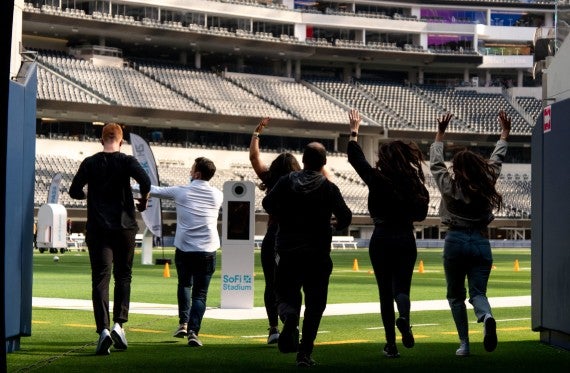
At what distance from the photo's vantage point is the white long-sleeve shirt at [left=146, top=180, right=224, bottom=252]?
14.0 meters

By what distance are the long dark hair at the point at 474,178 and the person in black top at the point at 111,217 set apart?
3029mm

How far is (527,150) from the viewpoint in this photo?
10462 centimetres

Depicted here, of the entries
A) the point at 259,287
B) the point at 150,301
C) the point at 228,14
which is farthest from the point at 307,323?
the point at 228,14

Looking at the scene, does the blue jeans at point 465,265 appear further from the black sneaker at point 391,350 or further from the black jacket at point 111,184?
the black jacket at point 111,184

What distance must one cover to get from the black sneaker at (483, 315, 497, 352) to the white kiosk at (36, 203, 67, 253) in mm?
39078

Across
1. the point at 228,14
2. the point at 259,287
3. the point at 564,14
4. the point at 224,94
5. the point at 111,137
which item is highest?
the point at 228,14

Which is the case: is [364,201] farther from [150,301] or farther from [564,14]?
[564,14]

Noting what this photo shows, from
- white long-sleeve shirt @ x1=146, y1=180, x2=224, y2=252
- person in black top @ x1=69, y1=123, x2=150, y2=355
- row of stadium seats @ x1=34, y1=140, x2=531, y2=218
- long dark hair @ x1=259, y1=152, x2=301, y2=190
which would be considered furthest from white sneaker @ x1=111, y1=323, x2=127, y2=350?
row of stadium seats @ x1=34, y1=140, x2=531, y2=218

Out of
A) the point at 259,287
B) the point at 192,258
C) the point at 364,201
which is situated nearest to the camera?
the point at 192,258

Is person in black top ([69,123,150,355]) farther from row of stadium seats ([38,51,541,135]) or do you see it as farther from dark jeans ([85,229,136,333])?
row of stadium seats ([38,51,541,135])

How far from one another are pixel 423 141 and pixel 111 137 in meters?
85.6

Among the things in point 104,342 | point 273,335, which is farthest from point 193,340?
point 104,342

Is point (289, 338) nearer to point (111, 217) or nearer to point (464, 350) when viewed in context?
Result: point (464, 350)

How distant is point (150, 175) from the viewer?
125ft
